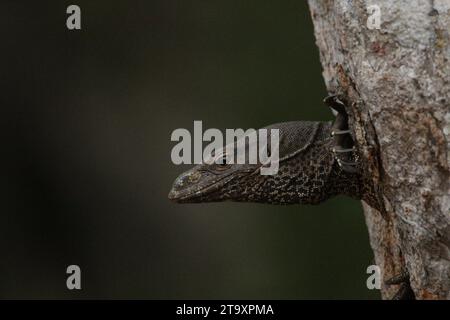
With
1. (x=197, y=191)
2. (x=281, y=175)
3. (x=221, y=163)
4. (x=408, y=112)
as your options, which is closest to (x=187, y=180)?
(x=197, y=191)

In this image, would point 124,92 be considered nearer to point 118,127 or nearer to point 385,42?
point 118,127

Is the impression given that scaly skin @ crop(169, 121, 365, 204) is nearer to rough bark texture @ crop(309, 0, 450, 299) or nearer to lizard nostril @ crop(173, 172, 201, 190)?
lizard nostril @ crop(173, 172, 201, 190)

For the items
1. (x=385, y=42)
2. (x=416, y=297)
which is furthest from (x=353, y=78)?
(x=416, y=297)

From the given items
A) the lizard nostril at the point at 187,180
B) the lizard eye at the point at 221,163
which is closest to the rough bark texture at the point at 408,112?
the lizard eye at the point at 221,163

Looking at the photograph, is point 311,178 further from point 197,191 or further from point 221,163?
point 197,191

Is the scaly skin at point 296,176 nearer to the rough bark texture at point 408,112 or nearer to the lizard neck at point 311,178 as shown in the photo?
the lizard neck at point 311,178

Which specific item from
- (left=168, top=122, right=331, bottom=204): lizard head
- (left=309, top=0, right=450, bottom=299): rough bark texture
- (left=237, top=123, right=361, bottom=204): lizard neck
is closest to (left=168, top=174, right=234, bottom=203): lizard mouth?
(left=168, top=122, right=331, bottom=204): lizard head
